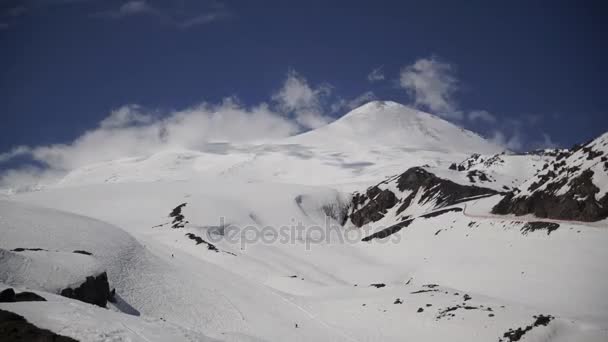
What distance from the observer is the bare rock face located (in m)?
80.4

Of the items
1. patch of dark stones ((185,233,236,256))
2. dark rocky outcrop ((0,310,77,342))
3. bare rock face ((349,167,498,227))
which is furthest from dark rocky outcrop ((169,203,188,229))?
dark rocky outcrop ((0,310,77,342))

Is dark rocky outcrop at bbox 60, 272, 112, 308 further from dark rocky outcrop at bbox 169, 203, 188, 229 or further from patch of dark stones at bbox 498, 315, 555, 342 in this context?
dark rocky outcrop at bbox 169, 203, 188, 229

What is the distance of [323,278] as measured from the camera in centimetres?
5069

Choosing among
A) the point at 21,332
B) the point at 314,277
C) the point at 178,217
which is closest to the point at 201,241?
the point at 314,277

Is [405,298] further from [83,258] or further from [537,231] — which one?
[83,258]

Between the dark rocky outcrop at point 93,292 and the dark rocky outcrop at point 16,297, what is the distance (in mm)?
4830

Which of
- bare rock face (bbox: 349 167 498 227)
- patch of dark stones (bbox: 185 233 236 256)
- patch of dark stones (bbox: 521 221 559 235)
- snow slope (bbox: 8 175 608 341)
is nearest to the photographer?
snow slope (bbox: 8 175 608 341)

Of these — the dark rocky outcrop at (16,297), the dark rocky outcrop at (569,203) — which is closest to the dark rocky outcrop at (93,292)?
the dark rocky outcrop at (16,297)

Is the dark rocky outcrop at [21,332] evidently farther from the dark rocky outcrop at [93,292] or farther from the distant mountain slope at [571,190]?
the distant mountain slope at [571,190]

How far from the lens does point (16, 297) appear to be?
14.6 metres

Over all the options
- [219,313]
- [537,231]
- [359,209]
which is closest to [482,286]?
[537,231]

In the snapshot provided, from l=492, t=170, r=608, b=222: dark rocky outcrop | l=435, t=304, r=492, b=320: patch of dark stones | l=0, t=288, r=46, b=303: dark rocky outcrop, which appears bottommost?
l=435, t=304, r=492, b=320: patch of dark stones

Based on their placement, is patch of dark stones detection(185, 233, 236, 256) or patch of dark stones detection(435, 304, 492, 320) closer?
patch of dark stones detection(435, 304, 492, 320)

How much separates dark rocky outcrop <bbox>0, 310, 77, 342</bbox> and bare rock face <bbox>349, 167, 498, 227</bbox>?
7287 centimetres
